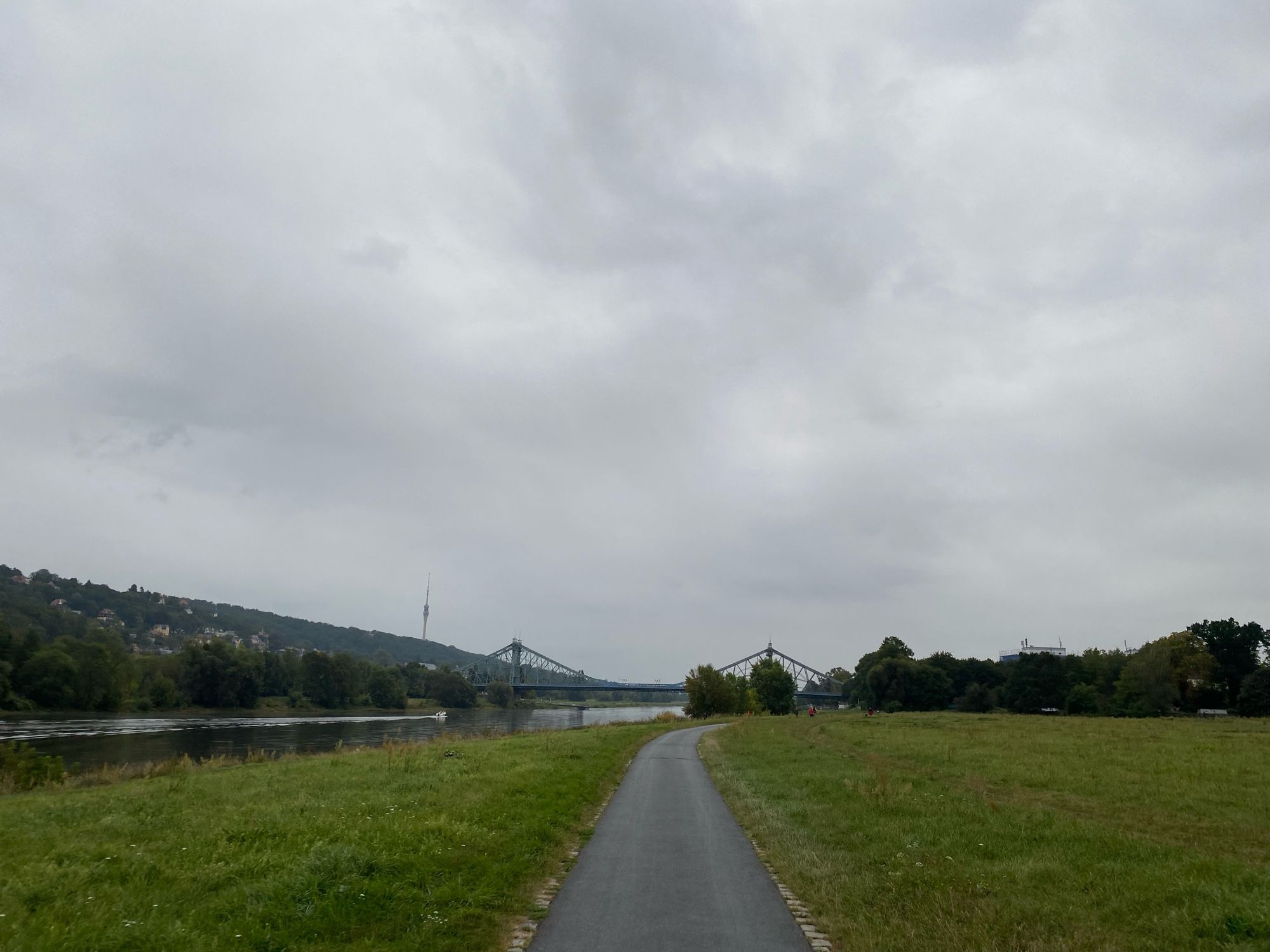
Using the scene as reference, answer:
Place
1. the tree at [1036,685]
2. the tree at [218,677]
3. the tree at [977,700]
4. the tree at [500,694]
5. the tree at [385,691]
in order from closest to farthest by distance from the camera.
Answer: the tree at [218,677], the tree at [1036,685], the tree at [977,700], the tree at [385,691], the tree at [500,694]

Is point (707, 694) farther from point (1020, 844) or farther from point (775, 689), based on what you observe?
point (1020, 844)

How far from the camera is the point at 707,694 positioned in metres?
93.6

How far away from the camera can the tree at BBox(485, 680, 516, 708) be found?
16200 cm

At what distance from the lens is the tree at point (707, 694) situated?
93188mm

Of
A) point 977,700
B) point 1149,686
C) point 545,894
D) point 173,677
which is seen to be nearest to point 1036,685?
point 977,700

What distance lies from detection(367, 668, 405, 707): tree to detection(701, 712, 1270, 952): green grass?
382ft

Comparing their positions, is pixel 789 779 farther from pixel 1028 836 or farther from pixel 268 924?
pixel 268 924

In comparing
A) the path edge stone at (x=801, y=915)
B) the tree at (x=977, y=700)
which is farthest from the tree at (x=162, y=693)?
the tree at (x=977, y=700)

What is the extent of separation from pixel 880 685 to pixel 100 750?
353 feet

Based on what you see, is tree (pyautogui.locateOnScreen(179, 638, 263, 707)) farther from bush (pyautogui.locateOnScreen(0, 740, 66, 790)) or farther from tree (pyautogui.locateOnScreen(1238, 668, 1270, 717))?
tree (pyautogui.locateOnScreen(1238, 668, 1270, 717))

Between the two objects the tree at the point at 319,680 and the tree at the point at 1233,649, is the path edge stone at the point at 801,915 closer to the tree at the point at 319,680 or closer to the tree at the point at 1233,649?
the tree at the point at 1233,649

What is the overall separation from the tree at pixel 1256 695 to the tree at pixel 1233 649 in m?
10.1

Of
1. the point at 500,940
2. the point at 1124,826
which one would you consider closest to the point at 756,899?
the point at 500,940

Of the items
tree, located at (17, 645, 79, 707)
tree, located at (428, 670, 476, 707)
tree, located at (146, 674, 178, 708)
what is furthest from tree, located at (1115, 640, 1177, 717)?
tree, located at (17, 645, 79, 707)
